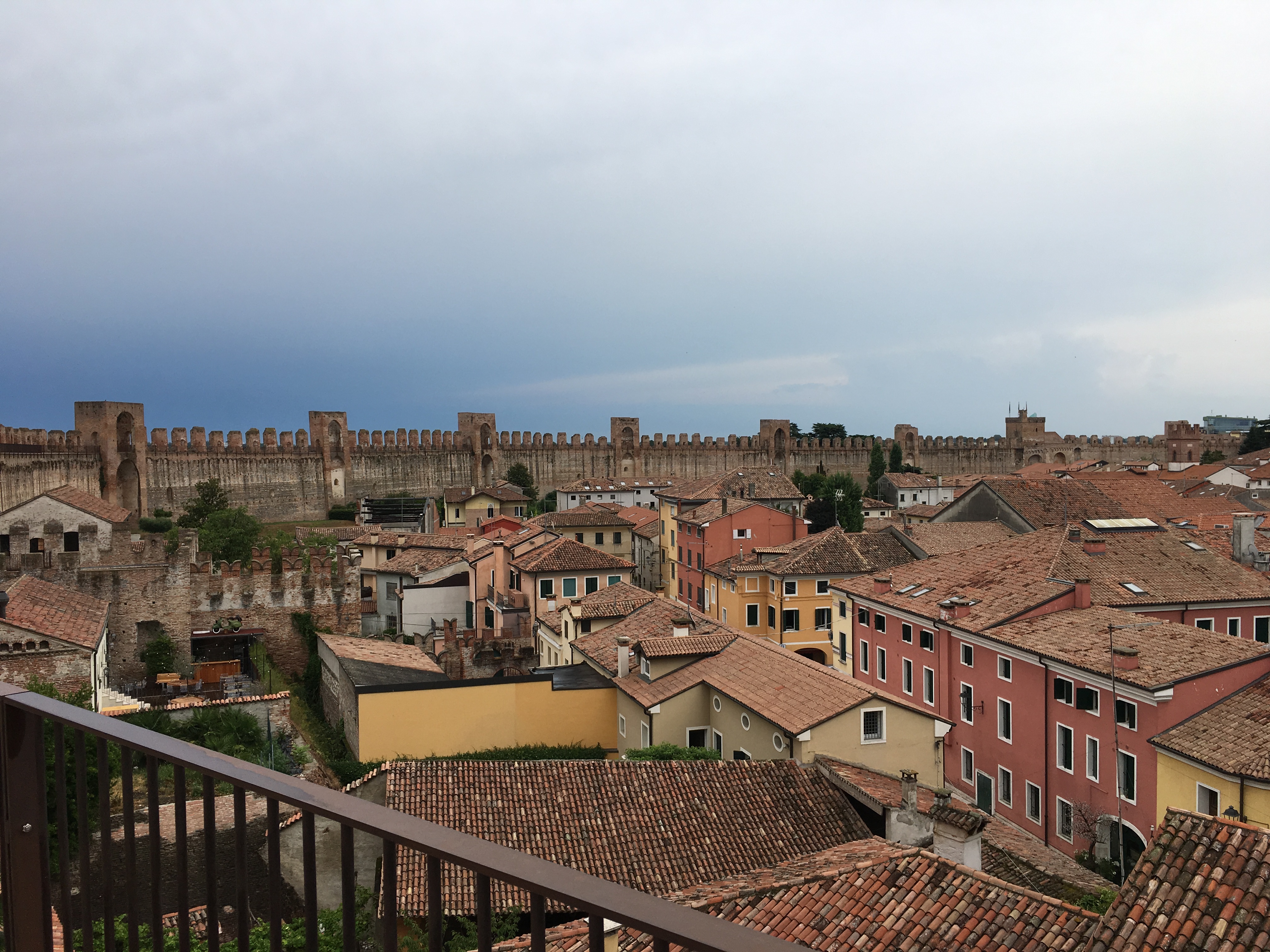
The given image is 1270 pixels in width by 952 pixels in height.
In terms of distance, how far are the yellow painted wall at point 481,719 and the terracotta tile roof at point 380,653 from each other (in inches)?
93.8

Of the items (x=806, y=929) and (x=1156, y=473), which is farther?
(x=1156, y=473)

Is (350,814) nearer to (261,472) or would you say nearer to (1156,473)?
(261,472)

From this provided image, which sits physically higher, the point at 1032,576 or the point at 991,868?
the point at 1032,576

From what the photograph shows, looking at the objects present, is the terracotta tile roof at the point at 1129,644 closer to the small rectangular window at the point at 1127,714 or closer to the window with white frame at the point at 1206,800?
the small rectangular window at the point at 1127,714

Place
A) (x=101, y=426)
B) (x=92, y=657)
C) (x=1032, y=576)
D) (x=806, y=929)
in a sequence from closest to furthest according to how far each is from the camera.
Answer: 1. (x=806, y=929)
2. (x=92, y=657)
3. (x=1032, y=576)
4. (x=101, y=426)

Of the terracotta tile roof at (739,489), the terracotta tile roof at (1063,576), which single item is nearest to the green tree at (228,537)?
the terracotta tile roof at (739,489)

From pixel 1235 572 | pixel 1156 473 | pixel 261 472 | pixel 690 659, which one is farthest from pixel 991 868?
pixel 1156 473

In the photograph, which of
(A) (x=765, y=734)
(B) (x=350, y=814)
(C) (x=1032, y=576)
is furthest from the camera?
A: (C) (x=1032, y=576)

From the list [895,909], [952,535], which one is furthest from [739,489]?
[895,909]

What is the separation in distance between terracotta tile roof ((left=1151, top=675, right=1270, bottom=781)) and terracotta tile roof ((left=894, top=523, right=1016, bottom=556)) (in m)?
14.4

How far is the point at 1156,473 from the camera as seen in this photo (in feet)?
199

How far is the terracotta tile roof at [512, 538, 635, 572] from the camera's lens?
89.4ft

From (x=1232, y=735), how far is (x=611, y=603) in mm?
13206

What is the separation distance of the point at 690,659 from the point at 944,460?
63483 mm
